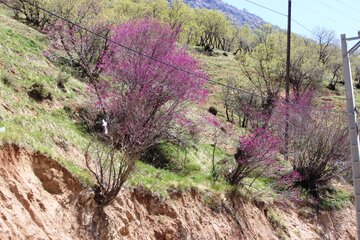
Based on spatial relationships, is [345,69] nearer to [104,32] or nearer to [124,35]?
[124,35]

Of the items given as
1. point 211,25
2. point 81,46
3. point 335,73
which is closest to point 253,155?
point 81,46

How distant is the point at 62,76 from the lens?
602 inches

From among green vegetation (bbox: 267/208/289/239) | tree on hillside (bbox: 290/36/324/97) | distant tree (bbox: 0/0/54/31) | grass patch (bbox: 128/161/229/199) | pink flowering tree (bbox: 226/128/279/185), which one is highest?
tree on hillside (bbox: 290/36/324/97)

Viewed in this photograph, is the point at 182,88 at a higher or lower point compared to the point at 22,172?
higher

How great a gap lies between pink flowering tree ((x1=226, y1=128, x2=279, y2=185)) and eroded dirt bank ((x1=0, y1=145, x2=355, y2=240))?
1.08 meters

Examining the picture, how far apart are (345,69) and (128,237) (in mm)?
7105

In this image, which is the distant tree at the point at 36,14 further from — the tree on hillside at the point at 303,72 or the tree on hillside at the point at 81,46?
the tree on hillside at the point at 303,72

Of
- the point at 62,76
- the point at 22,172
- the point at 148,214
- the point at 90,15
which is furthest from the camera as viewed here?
the point at 90,15

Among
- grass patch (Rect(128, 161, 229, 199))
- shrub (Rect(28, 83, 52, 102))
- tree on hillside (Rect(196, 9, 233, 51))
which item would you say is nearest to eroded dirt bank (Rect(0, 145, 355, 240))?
grass patch (Rect(128, 161, 229, 199))

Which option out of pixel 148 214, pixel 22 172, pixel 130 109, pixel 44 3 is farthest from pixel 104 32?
pixel 22 172

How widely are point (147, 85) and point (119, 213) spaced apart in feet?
16.4

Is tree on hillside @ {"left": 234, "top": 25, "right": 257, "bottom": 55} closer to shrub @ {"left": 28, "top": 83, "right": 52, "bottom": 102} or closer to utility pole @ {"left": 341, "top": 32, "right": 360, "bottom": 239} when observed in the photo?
shrub @ {"left": 28, "top": 83, "right": 52, "bottom": 102}

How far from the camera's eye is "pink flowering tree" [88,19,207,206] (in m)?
12.0

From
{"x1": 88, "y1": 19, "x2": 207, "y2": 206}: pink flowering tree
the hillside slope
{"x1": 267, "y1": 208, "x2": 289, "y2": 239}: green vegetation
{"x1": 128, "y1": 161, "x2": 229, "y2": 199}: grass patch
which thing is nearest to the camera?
the hillside slope
